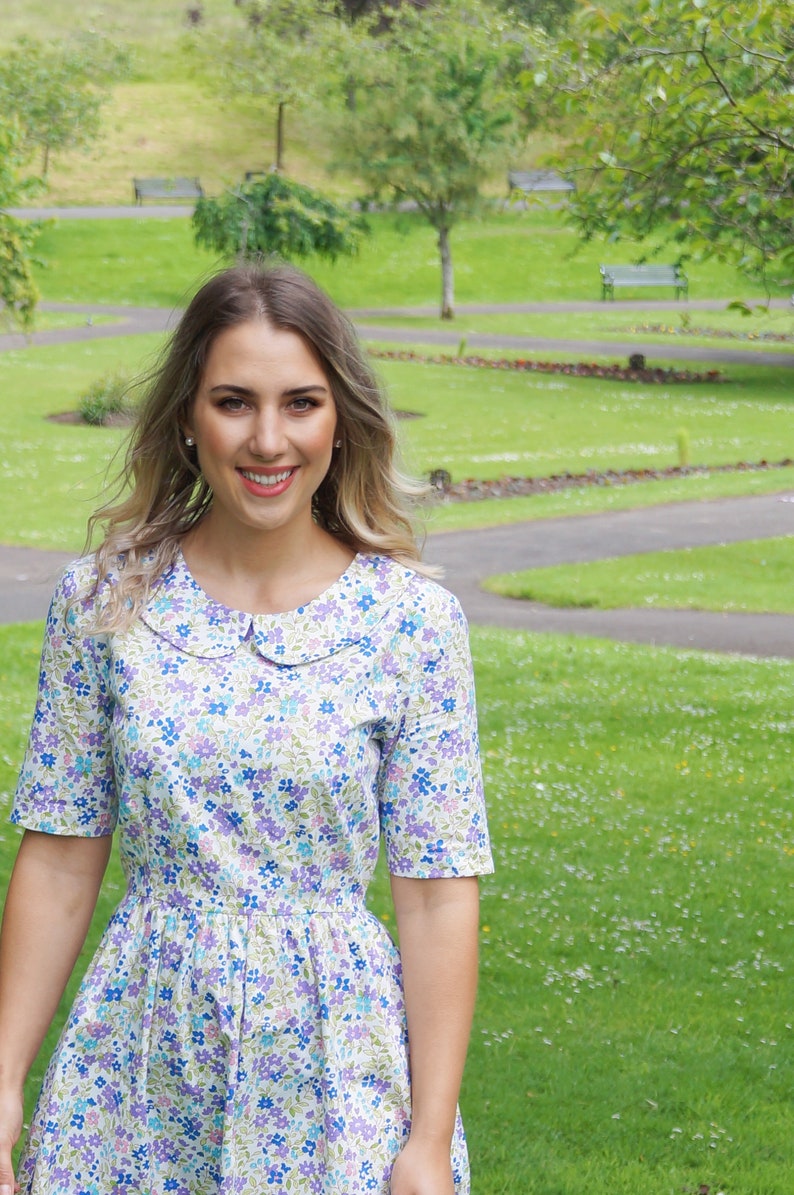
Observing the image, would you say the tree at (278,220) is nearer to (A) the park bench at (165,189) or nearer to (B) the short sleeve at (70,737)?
(A) the park bench at (165,189)

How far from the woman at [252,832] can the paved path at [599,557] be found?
8.20m

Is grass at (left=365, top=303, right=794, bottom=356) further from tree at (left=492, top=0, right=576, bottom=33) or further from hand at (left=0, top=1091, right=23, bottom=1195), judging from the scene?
hand at (left=0, top=1091, right=23, bottom=1195)

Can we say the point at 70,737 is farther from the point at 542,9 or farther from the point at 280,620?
the point at 542,9

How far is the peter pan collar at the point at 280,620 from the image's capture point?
2268mm

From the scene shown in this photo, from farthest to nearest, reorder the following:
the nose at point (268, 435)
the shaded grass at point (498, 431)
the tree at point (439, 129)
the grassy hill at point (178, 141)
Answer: the grassy hill at point (178, 141) < the tree at point (439, 129) < the shaded grass at point (498, 431) < the nose at point (268, 435)

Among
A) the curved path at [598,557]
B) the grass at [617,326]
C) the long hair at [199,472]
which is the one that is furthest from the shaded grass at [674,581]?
the grass at [617,326]

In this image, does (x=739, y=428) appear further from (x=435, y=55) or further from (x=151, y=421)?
(x=151, y=421)

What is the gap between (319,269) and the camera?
169 ft

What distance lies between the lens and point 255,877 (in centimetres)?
219

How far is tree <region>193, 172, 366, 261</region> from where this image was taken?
120 feet

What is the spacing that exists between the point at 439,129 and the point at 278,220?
7126 millimetres

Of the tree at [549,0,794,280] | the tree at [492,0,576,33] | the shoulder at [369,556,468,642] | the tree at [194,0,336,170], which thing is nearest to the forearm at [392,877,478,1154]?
the shoulder at [369,556,468,642]

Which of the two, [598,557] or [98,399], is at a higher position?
[98,399]

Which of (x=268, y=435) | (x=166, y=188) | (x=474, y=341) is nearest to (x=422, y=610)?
(x=268, y=435)
